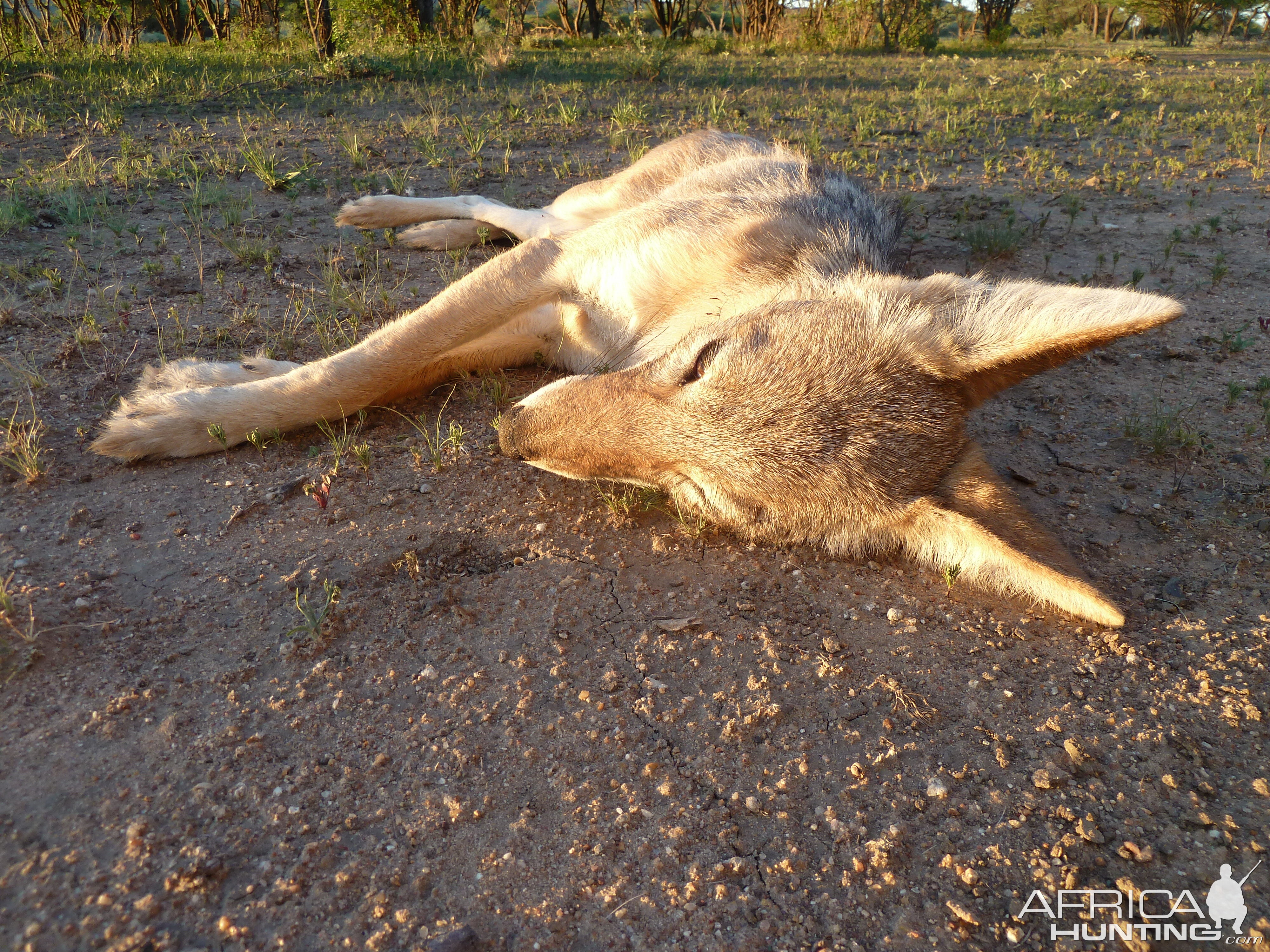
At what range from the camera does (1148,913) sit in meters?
1.88

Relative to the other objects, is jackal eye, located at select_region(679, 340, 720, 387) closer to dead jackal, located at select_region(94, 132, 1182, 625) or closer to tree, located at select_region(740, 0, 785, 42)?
dead jackal, located at select_region(94, 132, 1182, 625)

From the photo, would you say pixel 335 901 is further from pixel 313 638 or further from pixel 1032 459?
pixel 1032 459

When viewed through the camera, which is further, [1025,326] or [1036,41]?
[1036,41]

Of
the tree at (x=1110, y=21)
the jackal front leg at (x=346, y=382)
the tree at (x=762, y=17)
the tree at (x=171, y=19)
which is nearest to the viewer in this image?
the jackal front leg at (x=346, y=382)

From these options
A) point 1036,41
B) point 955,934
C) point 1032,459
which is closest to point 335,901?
point 955,934

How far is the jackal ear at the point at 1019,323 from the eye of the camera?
2385 millimetres

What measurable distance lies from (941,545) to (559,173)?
556 centimetres

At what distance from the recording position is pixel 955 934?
1.82 meters

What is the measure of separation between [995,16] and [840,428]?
1366 inches

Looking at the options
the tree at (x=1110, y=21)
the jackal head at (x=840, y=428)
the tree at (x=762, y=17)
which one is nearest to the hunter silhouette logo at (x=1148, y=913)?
the jackal head at (x=840, y=428)

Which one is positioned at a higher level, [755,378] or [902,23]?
[902,23]

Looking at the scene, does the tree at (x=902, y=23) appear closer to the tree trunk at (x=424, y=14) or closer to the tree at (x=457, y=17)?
the tree at (x=457, y=17)

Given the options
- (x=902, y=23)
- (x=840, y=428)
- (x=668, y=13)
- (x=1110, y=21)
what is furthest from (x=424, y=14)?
(x=1110, y=21)

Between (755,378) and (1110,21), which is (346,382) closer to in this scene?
(755,378)
